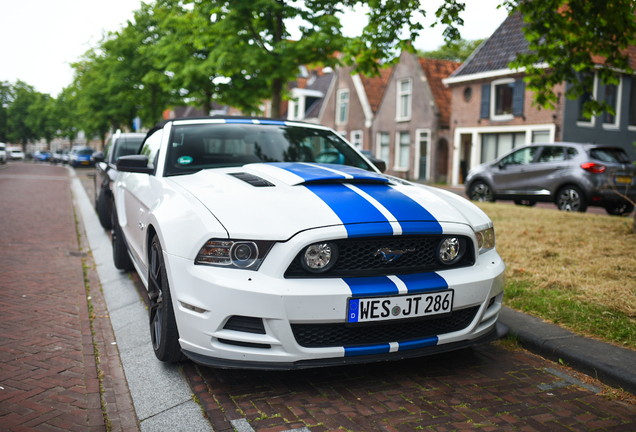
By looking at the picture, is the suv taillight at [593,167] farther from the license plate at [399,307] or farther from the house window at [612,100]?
the house window at [612,100]

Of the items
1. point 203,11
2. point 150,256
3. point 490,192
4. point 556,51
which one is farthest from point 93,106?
point 150,256

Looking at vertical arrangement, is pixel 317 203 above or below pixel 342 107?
below

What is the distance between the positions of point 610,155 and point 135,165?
10877mm

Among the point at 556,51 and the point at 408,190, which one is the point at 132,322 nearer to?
the point at 408,190

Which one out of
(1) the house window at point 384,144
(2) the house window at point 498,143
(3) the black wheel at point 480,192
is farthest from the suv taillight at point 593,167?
(1) the house window at point 384,144

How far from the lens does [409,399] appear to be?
3.02 metres

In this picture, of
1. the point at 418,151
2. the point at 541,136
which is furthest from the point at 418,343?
the point at 418,151

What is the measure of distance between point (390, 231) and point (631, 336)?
1.94m

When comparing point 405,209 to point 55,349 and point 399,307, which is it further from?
point 55,349

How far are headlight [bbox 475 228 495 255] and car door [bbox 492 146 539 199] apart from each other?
10636 mm

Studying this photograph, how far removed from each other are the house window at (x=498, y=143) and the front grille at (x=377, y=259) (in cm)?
2405

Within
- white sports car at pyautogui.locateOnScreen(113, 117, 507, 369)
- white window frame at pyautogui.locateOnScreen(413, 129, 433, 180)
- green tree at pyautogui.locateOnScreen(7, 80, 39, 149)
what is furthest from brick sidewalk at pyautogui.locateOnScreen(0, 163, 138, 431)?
green tree at pyautogui.locateOnScreen(7, 80, 39, 149)

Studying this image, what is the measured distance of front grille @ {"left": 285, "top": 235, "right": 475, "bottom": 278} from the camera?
2908mm

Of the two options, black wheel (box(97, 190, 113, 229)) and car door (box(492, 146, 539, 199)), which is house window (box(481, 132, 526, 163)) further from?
black wheel (box(97, 190, 113, 229))
